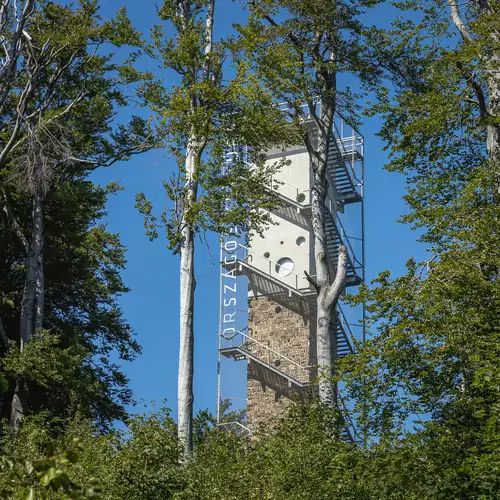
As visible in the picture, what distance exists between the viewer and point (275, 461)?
13781 mm

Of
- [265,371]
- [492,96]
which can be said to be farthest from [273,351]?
[492,96]

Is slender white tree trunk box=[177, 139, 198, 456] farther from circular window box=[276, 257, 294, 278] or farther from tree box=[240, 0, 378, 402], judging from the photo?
circular window box=[276, 257, 294, 278]

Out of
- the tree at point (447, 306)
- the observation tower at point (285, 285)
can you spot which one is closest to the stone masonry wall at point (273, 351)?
the observation tower at point (285, 285)

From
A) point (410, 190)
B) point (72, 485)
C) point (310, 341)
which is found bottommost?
point (72, 485)

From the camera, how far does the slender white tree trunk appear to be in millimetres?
17938

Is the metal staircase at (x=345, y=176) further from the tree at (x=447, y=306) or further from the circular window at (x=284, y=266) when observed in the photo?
the tree at (x=447, y=306)

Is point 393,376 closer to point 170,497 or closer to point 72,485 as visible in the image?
point 170,497

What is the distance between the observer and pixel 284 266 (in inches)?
1641

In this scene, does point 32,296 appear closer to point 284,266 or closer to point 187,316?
point 187,316

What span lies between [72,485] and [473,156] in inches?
662

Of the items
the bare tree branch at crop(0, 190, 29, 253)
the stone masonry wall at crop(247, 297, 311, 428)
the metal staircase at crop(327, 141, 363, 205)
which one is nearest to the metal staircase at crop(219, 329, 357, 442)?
the stone masonry wall at crop(247, 297, 311, 428)

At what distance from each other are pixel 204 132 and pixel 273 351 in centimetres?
2084

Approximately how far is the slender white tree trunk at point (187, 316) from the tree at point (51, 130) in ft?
13.6

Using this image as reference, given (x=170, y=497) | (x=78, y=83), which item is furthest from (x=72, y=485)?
(x=78, y=83)
